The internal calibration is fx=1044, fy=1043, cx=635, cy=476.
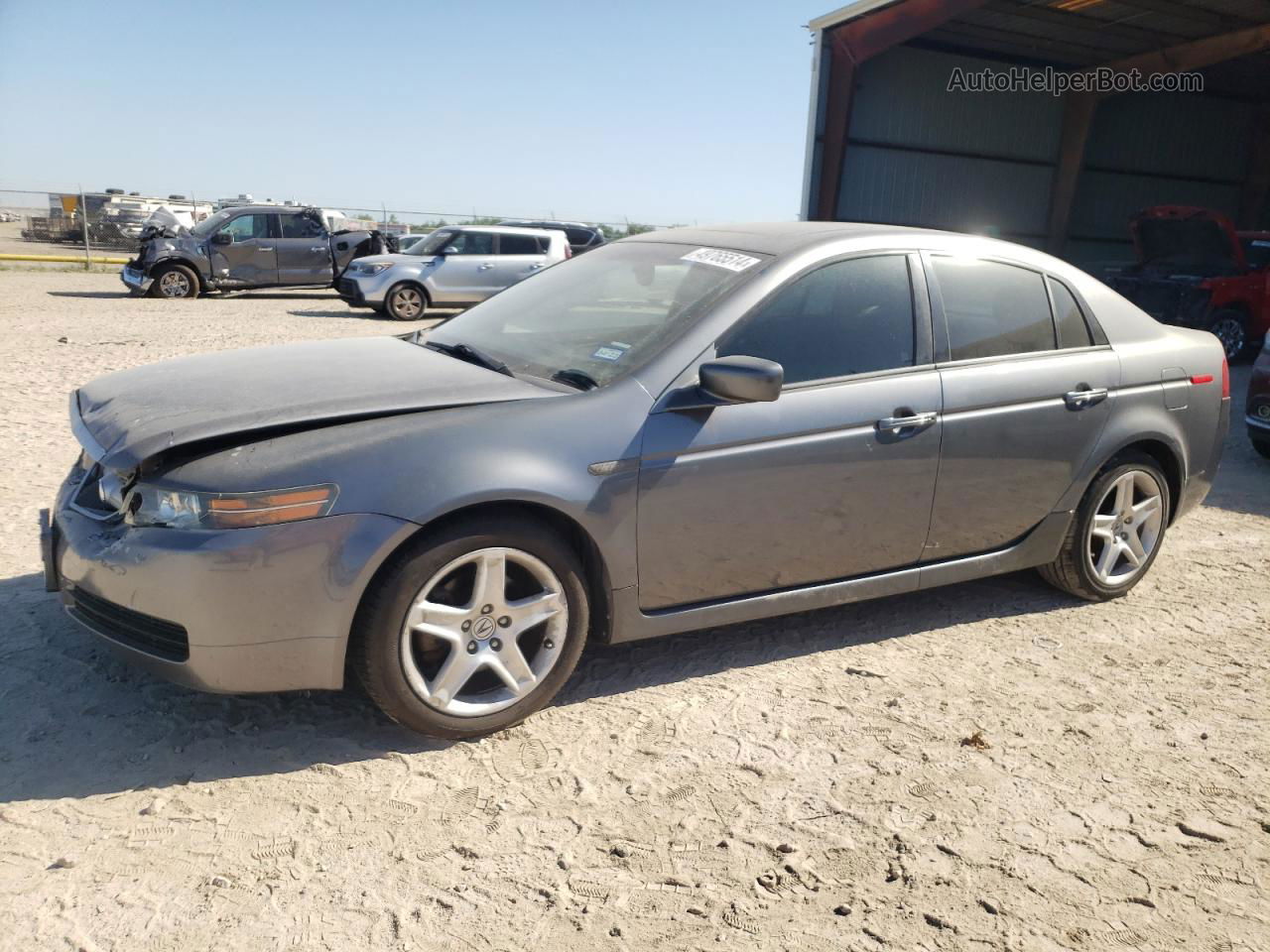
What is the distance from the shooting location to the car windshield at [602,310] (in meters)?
3.64

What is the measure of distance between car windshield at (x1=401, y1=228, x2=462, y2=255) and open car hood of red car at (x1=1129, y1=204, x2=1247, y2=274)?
10.5m

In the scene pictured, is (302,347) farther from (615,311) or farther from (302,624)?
(302,624)

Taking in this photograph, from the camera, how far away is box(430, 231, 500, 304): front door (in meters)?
17.0

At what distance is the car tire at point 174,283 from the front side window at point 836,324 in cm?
1738

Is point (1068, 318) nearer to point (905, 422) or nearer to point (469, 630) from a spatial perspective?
point (905, 422)

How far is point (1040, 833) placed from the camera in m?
2.88

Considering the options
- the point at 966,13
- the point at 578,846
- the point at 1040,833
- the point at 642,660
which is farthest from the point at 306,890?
the point at 966,13

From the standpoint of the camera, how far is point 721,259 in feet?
12.9

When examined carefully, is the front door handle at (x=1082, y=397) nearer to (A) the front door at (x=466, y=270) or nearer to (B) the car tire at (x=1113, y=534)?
(B) the car tire at (x=1113, y=534)

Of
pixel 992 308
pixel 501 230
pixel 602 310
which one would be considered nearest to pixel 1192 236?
pixel 501 230

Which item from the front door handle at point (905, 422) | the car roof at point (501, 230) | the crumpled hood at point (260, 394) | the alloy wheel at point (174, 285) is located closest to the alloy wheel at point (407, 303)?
the car roof at point (501, 230)

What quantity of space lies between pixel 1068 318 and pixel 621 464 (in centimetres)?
227

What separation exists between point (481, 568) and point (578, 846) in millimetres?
857

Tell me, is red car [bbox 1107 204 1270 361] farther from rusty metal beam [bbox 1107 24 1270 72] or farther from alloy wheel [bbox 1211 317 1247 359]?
rusty metal beam [bbox 1107 24 1270 72]
